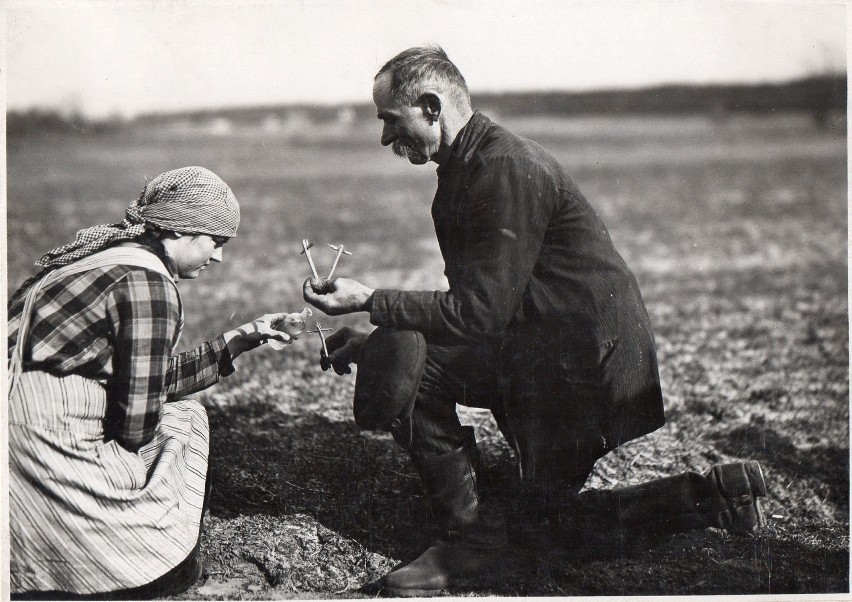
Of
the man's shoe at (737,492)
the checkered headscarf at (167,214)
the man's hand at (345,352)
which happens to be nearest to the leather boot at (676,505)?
the man's shoe at (737,492)

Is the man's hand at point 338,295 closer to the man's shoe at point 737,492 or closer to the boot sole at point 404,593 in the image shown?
the boot sole at point 404,593

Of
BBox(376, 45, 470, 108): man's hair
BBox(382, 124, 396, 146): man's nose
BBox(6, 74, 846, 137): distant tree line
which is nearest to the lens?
BBox(376, 45, 470, 108): man's hair

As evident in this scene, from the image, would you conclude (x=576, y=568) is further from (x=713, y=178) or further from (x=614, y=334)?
(x=713, y=178)

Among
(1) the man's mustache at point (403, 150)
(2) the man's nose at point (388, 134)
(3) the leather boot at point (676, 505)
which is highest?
(2) the man's nose at point (388, 134)

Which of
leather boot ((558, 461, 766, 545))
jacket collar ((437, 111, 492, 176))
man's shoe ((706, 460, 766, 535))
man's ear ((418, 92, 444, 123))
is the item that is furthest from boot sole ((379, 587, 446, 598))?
man's ear ((418, 92, 444, 123))

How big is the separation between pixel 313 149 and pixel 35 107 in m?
5.97

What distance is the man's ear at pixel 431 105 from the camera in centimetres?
290

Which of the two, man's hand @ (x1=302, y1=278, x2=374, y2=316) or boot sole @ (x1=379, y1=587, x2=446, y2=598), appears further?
boot sole @ (x1=379, y1=587, x2=446, y2=598)

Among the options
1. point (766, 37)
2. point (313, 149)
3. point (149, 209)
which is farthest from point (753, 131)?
point (149, 209)

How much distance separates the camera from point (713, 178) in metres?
11.8

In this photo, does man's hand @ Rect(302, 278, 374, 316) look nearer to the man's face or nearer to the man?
the man

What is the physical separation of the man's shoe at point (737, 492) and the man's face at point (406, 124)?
153 cm

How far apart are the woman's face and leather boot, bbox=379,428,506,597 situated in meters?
1.05

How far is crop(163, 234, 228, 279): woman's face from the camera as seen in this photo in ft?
9.30
